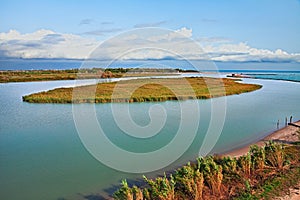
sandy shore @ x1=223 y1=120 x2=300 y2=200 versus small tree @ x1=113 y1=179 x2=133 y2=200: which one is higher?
small tree @ x1=113 y1=179 x2=133 y2=200

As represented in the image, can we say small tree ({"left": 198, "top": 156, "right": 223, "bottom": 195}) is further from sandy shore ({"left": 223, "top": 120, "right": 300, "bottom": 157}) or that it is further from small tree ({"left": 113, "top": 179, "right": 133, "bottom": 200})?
sandy shore ({"left": 223, "top": 120, "right": 300, "bottom": 157})

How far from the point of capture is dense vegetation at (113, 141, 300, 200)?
6.61m

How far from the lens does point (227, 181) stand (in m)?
7.47

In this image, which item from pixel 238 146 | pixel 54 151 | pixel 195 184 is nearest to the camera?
pixel 195 184

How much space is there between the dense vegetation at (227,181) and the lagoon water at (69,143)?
1793mm

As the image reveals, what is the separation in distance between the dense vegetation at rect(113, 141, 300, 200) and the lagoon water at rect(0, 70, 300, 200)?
1793 mm

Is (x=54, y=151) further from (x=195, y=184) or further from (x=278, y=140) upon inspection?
(x=278, y=140)

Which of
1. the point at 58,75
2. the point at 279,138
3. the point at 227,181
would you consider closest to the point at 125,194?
the point at 227,181

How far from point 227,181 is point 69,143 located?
7.95 m

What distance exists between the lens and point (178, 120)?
17766 millimetres

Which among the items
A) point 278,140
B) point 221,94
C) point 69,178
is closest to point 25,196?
point 69,178

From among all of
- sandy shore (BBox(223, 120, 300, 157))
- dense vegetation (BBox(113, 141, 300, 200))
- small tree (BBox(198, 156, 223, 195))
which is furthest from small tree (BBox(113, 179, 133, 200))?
sandy shore (BBox(223, 120, 300, 157))

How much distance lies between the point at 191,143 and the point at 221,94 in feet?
65.8

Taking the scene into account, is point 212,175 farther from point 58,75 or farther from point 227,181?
point 58,75
